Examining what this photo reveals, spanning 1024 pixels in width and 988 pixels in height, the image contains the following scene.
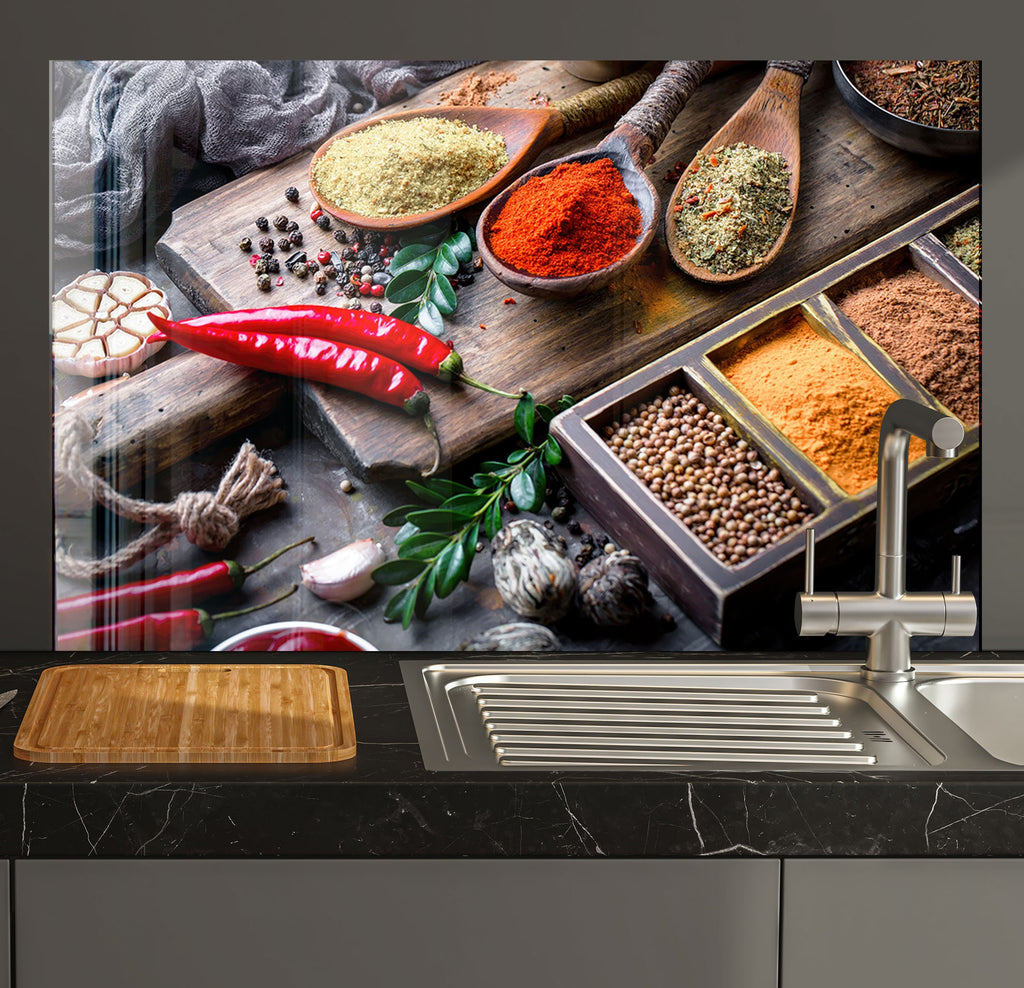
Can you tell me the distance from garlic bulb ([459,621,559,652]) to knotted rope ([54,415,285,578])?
1.18ft

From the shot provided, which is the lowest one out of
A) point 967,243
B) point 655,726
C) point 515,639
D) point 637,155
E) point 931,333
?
point 515,639

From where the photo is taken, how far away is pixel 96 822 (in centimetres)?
104

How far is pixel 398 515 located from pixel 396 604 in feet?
0.43

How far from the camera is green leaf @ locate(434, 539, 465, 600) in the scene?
1.63 m

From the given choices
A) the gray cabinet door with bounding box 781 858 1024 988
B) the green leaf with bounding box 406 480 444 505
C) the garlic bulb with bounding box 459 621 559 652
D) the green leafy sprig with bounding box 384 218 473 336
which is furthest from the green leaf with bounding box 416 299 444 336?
the gray cabinet door with bounding box 781 858 1024 988

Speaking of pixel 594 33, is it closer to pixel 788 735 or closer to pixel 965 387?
pixel 965 387

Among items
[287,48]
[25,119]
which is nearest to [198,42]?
[287,48]

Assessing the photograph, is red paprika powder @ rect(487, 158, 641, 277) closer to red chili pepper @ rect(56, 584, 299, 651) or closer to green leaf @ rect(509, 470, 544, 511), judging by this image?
green leaf @ rect(509, 470, 544, 511)

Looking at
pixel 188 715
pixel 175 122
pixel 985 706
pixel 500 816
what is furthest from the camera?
pixel 175 122

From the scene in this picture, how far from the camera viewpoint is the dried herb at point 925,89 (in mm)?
1604

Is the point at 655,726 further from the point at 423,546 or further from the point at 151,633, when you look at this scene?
the point at 151,633

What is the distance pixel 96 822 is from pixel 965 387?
4.25 feet

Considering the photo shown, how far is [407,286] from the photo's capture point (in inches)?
63.6

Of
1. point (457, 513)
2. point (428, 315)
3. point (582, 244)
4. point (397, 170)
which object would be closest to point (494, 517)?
point (457, 513)
